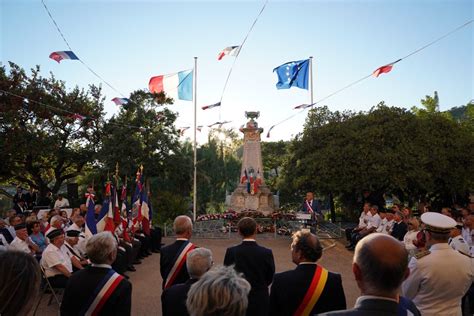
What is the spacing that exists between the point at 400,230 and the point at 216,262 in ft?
17.5

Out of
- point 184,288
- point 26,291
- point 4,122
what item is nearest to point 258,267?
point 184,288

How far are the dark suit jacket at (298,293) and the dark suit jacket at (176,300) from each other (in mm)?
753

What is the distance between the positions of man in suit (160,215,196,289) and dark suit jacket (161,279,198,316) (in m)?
1.24

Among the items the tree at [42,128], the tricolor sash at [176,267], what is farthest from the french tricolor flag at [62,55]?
the tricolor sash at [176,267]

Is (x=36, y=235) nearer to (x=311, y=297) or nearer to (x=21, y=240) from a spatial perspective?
(x=21, y=240)

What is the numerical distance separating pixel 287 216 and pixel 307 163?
2.76 metres

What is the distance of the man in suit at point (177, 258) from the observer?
4.61 meters

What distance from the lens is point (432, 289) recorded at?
11.5 ft

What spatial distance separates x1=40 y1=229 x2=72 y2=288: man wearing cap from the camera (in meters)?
6.30

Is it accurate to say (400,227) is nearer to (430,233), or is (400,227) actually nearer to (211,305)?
(430,233)

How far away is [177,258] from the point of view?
182 inches

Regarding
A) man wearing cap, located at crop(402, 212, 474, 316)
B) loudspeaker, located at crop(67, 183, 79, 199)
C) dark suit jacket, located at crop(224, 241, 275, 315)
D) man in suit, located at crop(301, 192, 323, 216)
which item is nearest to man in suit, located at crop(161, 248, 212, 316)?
dark suit jacket, located at crop(224, 241, 275, 315)

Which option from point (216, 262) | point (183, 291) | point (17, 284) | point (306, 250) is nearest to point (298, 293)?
point (306, 250)

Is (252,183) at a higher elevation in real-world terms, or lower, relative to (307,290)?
higher
